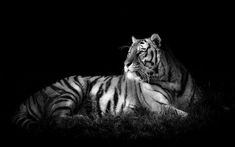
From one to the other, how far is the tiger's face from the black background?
147 centimetres

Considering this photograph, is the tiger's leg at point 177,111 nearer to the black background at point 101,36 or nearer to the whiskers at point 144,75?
the whiskers at point 144,75

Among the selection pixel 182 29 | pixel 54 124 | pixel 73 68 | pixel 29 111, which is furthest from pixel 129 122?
pixel 182 29

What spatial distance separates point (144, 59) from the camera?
4.83 metres

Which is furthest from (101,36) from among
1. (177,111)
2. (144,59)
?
(177,111)

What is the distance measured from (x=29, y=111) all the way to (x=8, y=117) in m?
0.23

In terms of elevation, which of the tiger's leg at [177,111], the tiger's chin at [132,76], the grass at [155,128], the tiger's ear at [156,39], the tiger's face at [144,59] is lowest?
the grass at [155,128]

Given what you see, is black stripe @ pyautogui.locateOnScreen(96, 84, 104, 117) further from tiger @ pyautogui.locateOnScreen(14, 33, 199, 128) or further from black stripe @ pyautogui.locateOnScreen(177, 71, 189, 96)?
black stripe @ pyautogui.locateOnScreen(177, 71, 189, 96)

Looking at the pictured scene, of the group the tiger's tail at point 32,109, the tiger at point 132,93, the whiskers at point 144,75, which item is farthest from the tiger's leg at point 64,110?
the whiskers at point 144,75

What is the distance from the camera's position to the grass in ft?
12.8

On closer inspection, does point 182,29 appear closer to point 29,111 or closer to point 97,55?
point 97,55

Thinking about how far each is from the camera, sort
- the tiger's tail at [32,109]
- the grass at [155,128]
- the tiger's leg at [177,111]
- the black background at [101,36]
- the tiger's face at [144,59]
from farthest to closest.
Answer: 1. the black background at [101,36]
2. the tiger's tail at [32,109]
3. the tiger's face at [144,59]
4. the tiger's leg at [177,111]
5. the grass at [155,128]

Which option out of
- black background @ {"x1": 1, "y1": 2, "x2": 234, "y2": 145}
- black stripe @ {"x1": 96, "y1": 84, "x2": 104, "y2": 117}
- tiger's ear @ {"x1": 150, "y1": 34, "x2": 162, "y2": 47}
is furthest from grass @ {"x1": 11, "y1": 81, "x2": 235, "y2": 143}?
black background @ {"x1": 1, "y1": 2, "x2": 234, "y2": 145}

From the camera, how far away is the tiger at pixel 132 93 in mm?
4777

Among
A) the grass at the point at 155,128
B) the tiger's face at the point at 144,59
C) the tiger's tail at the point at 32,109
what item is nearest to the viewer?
the grass at the point at 155,128
